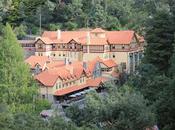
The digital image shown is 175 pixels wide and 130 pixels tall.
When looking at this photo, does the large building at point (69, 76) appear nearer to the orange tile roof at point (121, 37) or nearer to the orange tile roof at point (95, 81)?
the orange tile roof at point (95, 81)

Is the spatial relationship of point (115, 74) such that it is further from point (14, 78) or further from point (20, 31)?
point (14, 78)

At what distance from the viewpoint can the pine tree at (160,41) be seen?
74.3 feet

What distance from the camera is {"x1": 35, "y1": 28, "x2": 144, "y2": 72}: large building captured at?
39875mm

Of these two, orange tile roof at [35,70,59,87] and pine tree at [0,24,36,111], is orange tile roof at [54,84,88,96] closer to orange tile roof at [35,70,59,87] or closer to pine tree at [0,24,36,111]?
orange tile roof at [35,70,59,87]

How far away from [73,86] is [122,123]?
20.8 metres

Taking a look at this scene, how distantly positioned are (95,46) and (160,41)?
680 inches

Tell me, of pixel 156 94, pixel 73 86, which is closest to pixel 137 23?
pixel 73 86

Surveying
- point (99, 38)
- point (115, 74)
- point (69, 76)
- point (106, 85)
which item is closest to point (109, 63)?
point (115, 74)

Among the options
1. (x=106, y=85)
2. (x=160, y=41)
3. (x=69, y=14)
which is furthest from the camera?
(x=69, y=14)

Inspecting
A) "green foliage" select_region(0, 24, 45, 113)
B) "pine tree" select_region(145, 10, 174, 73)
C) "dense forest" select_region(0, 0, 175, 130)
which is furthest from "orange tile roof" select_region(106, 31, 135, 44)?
"green foliage" select_region(0, 24, 45, 113)

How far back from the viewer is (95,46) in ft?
131

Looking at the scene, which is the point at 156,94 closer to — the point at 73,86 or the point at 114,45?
the point at 73,86

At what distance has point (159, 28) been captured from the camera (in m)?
23.1

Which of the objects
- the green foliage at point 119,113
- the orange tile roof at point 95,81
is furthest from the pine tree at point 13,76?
the orange tile roof at point 95,81
